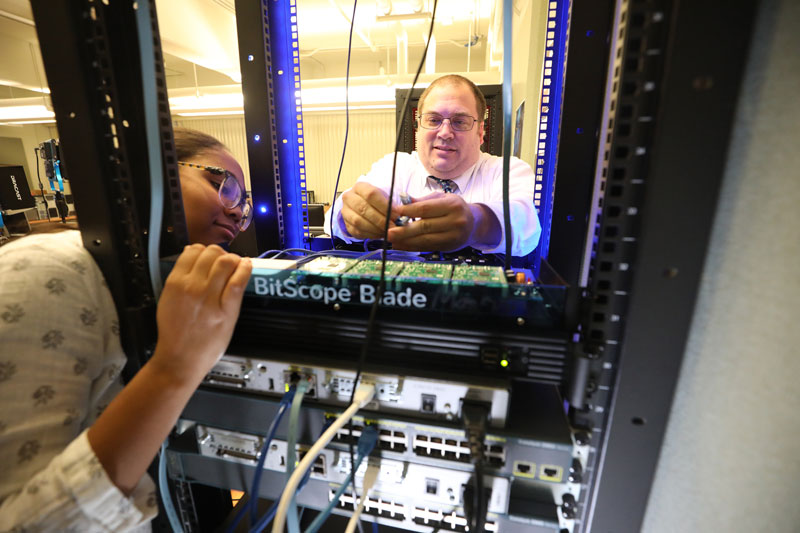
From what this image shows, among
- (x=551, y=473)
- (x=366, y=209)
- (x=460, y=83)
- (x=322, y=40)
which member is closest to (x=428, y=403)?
(x=551, y=473)

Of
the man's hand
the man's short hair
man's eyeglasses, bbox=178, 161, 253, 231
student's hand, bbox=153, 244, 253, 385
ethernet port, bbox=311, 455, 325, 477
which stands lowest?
ethernet port, bbox=311, 455, 325, 477

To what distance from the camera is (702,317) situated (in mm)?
329

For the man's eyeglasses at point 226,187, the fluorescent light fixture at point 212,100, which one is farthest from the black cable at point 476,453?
the fluorescent light fixture at point 212,100

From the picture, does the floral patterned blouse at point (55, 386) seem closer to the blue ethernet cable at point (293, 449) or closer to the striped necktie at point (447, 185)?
the blue ethernet cable at point (293, 449)

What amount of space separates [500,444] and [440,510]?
0.15 metres

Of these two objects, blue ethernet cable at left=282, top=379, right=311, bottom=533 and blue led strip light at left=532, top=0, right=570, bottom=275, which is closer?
blue ethernet cable at left=282, top=379, right=311, bottom=533

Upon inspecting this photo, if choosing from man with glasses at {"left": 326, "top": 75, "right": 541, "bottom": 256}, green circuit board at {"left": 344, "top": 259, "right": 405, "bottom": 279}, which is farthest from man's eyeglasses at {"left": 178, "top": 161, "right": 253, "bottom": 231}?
green circuit board at {"left": 344, "top": 259, "right": 405, "bottom": 279}

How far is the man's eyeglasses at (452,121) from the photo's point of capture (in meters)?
1.27

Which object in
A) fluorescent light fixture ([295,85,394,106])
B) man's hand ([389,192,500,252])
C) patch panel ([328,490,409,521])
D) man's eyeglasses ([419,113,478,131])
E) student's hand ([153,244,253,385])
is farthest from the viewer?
fluorescent light fixture ([295,85,394,106])

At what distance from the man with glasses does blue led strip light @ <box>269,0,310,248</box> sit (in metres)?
0.12

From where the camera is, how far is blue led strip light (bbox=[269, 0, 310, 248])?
0.78 meters

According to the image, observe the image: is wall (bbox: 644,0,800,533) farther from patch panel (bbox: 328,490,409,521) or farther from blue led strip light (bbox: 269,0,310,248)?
blue led strip light (bbox: 269,0,310,248)

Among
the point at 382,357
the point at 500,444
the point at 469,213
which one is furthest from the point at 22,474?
the point at 469,213

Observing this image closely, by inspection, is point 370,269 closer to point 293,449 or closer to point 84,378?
point 293,449
